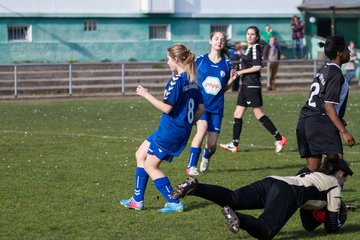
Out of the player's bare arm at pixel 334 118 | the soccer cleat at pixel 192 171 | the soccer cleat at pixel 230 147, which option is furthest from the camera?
the soccer cleat at pixel 230 147

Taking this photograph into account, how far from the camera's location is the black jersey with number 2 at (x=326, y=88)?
9.84m

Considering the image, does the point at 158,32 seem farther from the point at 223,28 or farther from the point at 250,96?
the point at 250,96

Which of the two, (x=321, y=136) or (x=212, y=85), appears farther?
(x=212, y=85)

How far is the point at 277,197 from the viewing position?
28.0 feet

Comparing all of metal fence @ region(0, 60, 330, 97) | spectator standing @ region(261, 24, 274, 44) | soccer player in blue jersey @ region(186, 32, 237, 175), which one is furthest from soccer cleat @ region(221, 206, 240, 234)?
spectator standing @ region(261, 24, 274, 44)

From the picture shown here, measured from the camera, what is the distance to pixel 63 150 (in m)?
16.0

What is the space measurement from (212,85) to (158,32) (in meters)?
24.8

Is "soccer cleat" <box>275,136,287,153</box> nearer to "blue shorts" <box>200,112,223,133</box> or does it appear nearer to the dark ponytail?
"blue shorts" <box>200,112,223,133</box>

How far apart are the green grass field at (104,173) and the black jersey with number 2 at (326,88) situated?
1215 mm

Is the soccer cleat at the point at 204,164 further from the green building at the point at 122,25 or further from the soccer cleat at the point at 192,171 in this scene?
the green building at the point at 122,25

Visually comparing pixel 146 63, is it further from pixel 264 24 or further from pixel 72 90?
pixel 264 24

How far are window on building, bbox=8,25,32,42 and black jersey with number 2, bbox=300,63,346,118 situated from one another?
26808mm

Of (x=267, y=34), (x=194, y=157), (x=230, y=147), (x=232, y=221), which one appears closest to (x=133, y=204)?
(x=232, y=221)

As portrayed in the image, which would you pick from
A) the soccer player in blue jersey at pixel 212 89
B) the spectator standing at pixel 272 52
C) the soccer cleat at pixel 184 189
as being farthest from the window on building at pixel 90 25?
the soccer cleat at pixel 184 189
